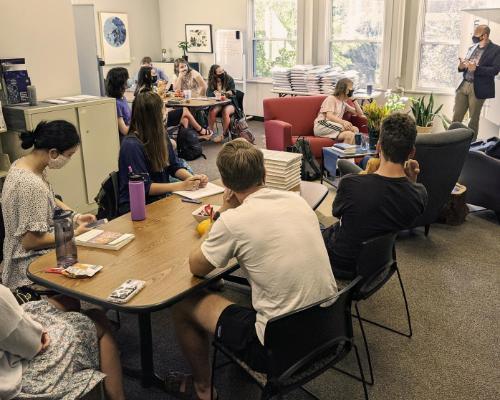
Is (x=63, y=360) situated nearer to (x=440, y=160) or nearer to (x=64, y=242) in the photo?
(x=64, y=242)

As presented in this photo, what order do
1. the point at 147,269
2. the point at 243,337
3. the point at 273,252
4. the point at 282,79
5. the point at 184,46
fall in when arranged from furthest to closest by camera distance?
the point at 184,46 < the point at 282,79 < the point at 147,269 < the point at 243,337 < the point at 273,252

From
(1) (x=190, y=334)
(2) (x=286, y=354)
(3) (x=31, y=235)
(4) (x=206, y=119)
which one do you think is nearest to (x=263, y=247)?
(2) (x=286, y=354)

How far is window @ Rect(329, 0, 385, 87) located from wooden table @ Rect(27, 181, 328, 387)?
580 cm

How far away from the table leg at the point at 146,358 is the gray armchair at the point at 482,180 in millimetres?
3225

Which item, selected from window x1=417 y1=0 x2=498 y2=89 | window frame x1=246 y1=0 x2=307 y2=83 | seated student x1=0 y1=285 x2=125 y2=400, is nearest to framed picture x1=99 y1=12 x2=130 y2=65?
window frame x1=246 y1=0 x2=307 y2=83

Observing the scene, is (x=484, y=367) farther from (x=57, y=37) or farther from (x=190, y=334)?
(x=57, y=37)

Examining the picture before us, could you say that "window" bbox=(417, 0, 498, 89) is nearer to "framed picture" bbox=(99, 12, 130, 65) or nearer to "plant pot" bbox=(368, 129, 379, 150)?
"plant pot" bbox=(368, 129, 379, 150)

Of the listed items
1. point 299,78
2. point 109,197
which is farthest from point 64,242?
point 299,78

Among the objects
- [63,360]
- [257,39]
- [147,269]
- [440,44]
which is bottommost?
[63,360]

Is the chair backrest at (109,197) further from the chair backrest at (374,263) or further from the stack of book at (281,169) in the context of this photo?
the chair backrest at (374,263)

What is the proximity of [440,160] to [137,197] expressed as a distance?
2.26 m

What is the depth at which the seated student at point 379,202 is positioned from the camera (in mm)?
2416

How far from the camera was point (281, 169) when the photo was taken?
2930mm

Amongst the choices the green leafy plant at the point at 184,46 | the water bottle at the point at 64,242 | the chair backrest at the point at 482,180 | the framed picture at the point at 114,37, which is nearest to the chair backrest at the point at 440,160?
the chair backrest at the point at 482,180
